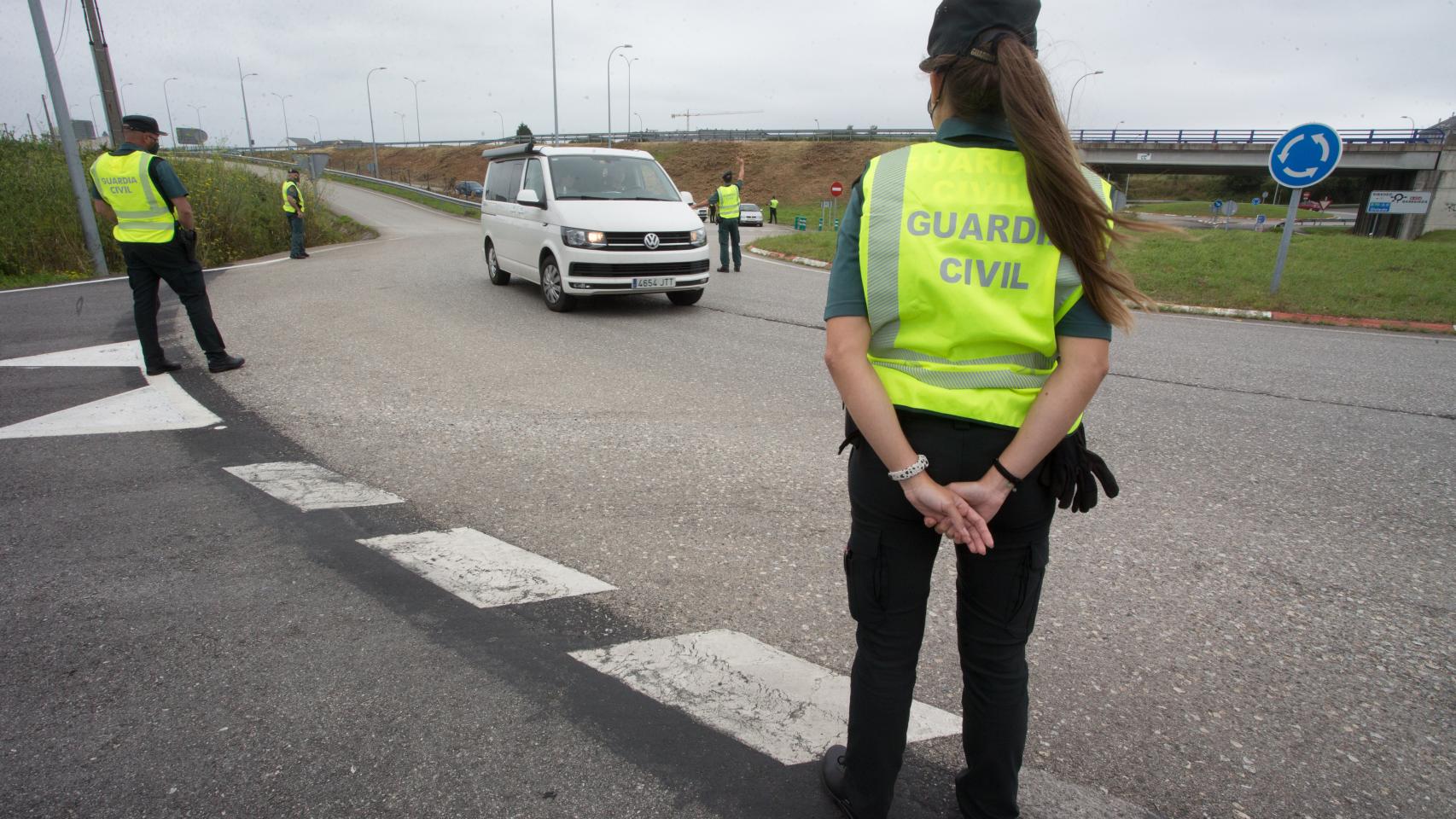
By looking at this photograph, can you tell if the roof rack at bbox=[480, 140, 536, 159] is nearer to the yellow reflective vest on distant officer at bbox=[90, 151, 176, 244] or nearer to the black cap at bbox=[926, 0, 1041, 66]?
the yellow reflective vest on distant officer at bbox=[90, 151, 176, 244]

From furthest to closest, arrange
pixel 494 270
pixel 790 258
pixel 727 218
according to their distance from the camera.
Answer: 1. pixel 790 258
2. pixel 727 218
3. pixel 494 270

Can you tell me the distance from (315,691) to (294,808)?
1.69 feet

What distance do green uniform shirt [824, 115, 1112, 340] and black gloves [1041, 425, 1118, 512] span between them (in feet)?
0.77

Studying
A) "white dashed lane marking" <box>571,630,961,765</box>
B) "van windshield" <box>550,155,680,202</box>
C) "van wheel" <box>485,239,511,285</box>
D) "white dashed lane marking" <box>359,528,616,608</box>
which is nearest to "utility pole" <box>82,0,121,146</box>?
"van wheel" <box>485,239,511,285</box>

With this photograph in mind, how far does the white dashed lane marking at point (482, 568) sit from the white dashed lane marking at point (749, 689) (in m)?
0.49

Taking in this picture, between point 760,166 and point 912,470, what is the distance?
73390 mm

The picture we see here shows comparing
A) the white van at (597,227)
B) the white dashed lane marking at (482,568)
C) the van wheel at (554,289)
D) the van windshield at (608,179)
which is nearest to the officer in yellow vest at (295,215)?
the white van at (597,227)

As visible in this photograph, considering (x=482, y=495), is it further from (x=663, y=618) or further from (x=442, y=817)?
(x=442, y=817)

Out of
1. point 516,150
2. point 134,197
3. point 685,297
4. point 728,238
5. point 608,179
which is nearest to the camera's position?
point 134,197

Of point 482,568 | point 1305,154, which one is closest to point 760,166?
point 1305,154

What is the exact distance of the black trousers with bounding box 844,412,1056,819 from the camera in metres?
1.66

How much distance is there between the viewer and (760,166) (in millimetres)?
71438

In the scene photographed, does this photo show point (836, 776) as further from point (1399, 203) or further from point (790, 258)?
point (1399, 203)

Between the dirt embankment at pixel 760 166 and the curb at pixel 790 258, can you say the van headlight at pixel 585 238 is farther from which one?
the dirt embankment at pixel 760 166
